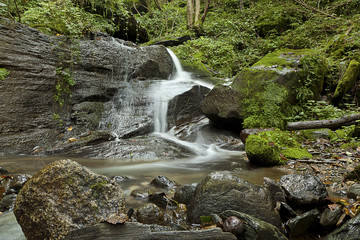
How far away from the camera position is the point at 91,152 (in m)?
6.33

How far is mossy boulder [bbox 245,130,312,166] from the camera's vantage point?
508 centimetres

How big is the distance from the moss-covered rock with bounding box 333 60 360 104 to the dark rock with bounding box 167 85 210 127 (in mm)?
5546

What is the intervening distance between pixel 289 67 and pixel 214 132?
369 cm

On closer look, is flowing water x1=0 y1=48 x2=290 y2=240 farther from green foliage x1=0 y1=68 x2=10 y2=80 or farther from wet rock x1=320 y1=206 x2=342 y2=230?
green foliage x1=0 y1=68 x2=10 y2=80

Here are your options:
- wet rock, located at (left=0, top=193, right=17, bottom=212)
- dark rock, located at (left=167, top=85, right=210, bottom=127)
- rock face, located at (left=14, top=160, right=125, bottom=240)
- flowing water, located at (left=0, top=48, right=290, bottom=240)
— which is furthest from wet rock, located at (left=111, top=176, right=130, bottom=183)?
dark rock, located at (left=167, top=85, right=210, bottom=127)

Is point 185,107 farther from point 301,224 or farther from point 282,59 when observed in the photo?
point 301,224

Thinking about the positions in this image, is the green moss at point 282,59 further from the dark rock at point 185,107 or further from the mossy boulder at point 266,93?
the dark rock at point 185,107

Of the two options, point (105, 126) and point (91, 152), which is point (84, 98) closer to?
point (105, 126)

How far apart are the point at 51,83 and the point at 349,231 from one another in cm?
891

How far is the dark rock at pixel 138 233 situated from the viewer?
1.89 metres

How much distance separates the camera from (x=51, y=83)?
8.02 metres

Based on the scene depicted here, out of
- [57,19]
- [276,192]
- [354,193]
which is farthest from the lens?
[57,19]

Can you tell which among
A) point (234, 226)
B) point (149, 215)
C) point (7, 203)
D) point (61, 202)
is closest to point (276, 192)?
point (234, 226)

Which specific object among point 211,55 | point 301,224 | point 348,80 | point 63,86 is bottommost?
point 301,224
